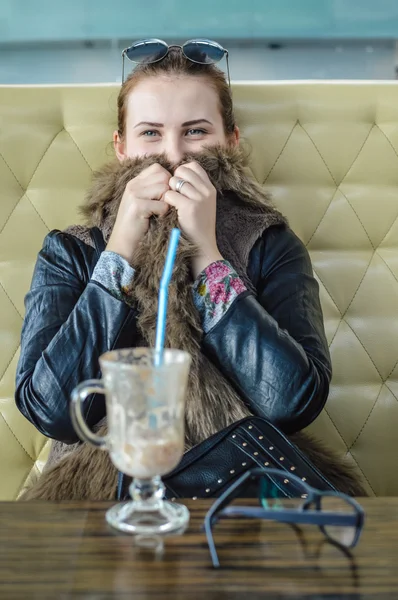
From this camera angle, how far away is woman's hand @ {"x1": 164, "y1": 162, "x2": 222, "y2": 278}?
125 centimetres

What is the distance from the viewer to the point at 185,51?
58.2 inches

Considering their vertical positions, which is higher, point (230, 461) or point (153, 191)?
point (153, 191)

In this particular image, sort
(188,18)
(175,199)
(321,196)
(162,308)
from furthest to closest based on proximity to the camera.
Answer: (188,18) < (321,196) < (175,199) < (162,308)

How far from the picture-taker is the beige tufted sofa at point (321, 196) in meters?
1.62

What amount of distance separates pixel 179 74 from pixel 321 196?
44cm

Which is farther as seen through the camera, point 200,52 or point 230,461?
point 200,52

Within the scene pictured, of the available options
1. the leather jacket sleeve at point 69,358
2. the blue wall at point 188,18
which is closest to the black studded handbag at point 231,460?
the leather jacket sleeve at point 69,358

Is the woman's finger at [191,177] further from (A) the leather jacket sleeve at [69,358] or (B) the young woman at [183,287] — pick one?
(A) the leather jacket sleeve at [69,358]

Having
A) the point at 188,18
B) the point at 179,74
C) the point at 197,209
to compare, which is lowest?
the point at 197,209

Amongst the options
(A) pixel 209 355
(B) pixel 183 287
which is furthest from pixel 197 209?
(A) pixel 209 355

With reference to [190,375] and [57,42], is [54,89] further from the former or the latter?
[190,375]

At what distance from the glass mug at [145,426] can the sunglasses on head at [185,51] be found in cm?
96

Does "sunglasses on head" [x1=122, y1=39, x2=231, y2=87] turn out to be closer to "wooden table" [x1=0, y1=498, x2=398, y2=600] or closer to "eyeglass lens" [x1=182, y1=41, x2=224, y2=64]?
"eyeglass lens" [x1=182, y1=41, x2=224, y2=64]

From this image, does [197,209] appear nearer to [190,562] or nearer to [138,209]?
[138,209]
